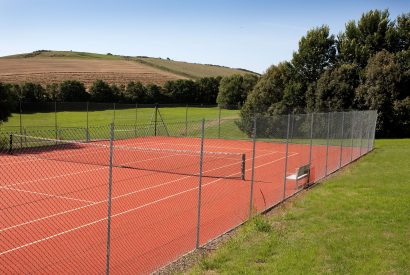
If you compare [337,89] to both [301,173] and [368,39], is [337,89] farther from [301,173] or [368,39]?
[301,173]

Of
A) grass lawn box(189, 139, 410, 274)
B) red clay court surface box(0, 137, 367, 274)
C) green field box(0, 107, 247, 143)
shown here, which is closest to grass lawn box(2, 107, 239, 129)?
A: green field box(0, 107, 247, 143)

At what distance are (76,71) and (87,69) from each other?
185 inches

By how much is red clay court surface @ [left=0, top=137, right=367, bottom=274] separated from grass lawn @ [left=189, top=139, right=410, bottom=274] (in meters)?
1.15

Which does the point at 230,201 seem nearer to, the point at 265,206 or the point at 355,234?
the point at 265,206

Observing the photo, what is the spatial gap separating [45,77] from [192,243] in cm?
6894

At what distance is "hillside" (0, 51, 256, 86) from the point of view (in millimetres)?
74438

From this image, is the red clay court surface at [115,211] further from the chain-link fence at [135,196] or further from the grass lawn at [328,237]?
the grass lawn at [328,237]

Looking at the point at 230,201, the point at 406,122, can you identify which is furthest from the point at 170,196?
the point at 406,122

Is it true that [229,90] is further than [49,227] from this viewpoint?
Yes

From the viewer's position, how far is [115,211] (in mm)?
13578

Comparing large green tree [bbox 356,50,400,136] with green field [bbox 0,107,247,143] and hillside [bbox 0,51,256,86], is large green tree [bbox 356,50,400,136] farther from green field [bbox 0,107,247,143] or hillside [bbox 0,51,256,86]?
hillside [bbox 0,51,256,86]

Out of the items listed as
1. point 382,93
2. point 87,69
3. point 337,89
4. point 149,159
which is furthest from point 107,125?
point 87,69

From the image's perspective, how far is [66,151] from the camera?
29250 mm

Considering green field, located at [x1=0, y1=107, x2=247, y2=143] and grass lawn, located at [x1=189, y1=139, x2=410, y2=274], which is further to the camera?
green field, located at [x1=0, y1=107, x2=247, y2=143]
